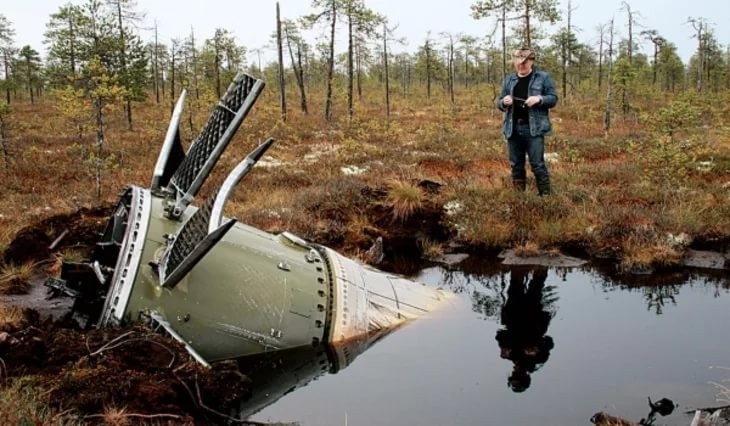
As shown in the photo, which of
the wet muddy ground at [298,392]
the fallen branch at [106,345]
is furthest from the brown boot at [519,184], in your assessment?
the fallen branch at [106,345]

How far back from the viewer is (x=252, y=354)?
4531mm

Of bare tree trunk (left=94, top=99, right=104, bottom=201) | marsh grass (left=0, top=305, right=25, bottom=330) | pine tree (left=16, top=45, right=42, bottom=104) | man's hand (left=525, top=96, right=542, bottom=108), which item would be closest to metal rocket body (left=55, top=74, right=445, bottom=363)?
marsh grass (left=0, top=305, right=25, bottom=330)

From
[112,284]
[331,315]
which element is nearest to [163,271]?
[112,284]

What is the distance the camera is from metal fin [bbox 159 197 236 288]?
129 inches

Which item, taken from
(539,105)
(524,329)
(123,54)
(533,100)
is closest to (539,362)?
(524,329)

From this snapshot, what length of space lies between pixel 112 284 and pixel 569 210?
657cm

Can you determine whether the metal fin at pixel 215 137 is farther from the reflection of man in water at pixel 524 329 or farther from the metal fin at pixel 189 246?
the reflection of man in water at pixel 524 329

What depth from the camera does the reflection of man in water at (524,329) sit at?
4711 millimetres

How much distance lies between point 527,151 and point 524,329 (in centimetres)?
383

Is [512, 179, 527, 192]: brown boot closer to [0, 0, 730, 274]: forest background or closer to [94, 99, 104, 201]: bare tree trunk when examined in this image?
[0, 0, 730, 274]: forest background

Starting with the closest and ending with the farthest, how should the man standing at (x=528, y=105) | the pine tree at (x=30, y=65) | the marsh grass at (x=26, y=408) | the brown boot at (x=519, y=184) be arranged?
1. the marsh grass at (x=26, y=408)
2. the man standing at (x=528, y=105)
3. the brown boot at (x=519, y=184)
4. the pine tree at (x=30, y=65)

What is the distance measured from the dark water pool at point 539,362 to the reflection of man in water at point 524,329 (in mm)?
10

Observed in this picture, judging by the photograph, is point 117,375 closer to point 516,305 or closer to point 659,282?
point 516,305

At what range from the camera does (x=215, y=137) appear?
13.1ft
